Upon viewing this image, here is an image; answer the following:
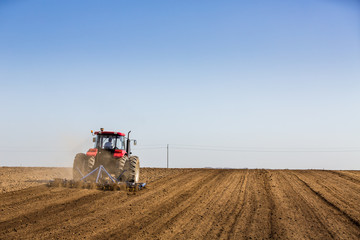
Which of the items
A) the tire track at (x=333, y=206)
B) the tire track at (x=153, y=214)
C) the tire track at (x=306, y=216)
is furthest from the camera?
the tire track at (x=333, y=206)

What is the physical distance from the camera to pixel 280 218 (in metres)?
9.12

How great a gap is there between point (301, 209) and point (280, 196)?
8.54 feet

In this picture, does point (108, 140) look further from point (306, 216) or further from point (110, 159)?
point (306, 216)

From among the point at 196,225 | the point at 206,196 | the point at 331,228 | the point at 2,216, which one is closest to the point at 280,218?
the point at 331,228

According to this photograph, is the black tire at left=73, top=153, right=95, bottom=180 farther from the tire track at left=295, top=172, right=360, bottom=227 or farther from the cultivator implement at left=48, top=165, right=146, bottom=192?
the tire track at left=295, top=172, right=360, bottom=227

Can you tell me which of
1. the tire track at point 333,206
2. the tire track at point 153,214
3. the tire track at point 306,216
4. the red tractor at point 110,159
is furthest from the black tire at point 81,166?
the tire track at point 333,206

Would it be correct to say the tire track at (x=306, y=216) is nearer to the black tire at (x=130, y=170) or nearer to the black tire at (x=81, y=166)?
the black tire at (x=130, y=170)

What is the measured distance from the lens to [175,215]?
356 inches

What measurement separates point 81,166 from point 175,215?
285 inches

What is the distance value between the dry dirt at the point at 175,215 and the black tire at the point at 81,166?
66.5 inches

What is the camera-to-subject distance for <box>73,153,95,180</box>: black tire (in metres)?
14.8

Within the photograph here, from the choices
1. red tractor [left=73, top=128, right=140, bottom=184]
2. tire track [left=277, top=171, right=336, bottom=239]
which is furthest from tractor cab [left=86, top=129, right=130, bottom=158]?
tire track [left=277, top=171, right=336, bottom=239]

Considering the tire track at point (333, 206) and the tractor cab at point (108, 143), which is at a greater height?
the tractor cab at point (108, 143)

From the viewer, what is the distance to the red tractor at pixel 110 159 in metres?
14.7
